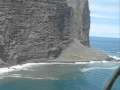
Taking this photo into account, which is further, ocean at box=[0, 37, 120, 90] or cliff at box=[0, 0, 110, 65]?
cliff at box=[0, 0, 110, 65]

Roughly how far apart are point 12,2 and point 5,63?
2642 centimetres

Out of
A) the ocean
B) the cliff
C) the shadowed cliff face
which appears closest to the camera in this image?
the ocean

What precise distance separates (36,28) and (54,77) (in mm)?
40701

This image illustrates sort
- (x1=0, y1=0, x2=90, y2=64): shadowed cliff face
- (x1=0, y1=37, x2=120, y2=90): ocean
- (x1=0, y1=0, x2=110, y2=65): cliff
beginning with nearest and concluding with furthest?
(x1=0, y1=37, x2=120, y2=90): ocean
(x1=0, y1=0, x2=110, y2=65): cliff
(x1=0, y1=0, x2=90, y2=64): shadowed cliff face

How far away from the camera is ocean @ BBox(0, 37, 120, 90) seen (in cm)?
8925

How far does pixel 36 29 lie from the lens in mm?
141125

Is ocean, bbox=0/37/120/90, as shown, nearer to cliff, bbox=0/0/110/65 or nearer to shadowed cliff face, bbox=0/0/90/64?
cliff, bbox=0/0/110/65

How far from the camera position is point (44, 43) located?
Result: 144 m

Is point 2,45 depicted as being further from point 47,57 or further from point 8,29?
point 47,57

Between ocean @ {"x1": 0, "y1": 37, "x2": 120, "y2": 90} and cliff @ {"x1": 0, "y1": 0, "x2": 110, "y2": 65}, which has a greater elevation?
cliff @ {"x1": 0, "y1": 0, "x2": 110, "y2": 65}

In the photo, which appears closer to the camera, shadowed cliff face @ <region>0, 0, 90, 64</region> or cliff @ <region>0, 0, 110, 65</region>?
cliff @ <region>0, 0, 110, 65</region>

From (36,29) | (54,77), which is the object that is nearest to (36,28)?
(36,29)

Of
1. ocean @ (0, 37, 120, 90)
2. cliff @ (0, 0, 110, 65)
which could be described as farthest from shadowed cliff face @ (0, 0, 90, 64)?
ocean @ (0, 37, 120, 90)

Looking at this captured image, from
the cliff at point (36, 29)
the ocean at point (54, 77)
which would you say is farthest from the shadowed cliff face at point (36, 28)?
the ocean at point (54, 77)
